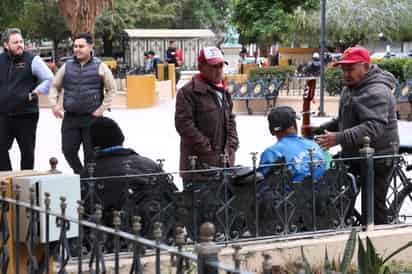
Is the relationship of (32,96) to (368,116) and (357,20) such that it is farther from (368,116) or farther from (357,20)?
(357,20)

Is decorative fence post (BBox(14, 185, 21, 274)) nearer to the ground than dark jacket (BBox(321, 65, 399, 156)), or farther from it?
nearer to the ground

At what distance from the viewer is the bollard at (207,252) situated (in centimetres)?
331

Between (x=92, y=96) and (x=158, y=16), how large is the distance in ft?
155

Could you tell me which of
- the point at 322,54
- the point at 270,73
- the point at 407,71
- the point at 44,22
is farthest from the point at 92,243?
the point at 44,22

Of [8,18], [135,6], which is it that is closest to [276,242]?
[8,18]

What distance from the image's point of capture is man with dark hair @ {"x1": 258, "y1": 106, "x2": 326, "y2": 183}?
6781 mm

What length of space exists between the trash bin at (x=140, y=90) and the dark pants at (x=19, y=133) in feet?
50.8

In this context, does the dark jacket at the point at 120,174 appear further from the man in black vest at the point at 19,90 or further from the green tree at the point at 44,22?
the green tree at the point at 44,22

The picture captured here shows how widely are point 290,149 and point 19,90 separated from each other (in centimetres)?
291

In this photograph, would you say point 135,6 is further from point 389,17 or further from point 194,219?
point 194,219

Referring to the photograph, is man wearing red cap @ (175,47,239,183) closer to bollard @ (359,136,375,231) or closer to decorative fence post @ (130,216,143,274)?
bollard @ (359,136,375,231)

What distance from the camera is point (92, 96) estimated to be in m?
8.74

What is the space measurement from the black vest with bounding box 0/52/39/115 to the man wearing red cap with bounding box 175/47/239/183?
6.16 ft

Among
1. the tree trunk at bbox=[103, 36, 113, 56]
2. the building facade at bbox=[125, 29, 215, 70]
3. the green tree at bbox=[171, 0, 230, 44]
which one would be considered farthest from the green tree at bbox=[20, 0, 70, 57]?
the green tree at bbox=[171, 0, 230, 44]
